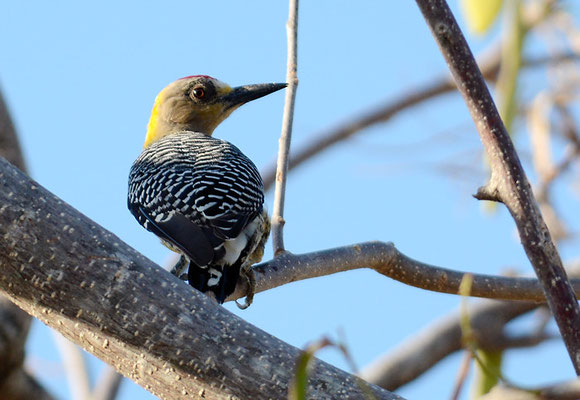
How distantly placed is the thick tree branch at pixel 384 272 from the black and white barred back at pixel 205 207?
0.15m

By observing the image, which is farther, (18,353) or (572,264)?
(572,264)

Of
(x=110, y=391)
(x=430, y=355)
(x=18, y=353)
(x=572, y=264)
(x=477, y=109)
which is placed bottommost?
(x=477, y=109)

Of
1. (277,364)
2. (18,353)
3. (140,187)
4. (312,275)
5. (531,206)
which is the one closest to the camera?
(277,364)

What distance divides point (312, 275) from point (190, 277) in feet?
1.57

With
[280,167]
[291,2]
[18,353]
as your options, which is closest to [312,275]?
[280,167]

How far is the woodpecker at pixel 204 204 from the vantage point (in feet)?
11.5

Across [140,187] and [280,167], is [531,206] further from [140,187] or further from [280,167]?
[140,187]

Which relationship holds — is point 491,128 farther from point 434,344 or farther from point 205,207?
point 434,344

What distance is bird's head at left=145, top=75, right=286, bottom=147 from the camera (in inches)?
219

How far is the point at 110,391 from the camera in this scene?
21.2ft

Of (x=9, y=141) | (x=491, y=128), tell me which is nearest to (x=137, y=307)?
(x=491, y=128)

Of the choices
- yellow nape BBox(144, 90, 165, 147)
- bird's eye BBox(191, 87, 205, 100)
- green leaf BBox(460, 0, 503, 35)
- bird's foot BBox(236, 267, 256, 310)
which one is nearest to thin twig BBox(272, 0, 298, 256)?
bird's foot BBox(236, 267, 256, 310)

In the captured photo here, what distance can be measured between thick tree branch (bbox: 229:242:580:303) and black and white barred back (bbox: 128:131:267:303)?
148 millimetres

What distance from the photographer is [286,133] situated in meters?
3.54
